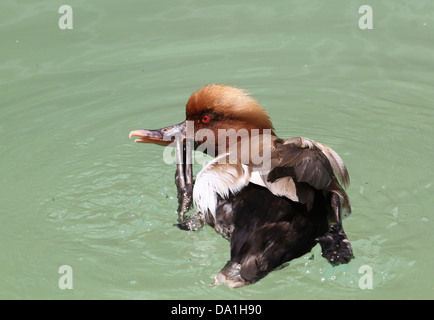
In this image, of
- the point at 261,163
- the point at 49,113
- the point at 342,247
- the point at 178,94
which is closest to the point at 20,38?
the point at 49,113

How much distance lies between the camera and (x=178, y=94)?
729cm

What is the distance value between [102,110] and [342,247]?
11.0 ft

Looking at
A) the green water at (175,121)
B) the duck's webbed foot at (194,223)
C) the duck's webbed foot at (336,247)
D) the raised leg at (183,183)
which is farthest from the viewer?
the raised leg at (183,183)

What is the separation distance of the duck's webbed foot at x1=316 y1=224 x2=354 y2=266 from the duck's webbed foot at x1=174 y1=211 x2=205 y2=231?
0.90m

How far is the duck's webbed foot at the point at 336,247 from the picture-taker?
4.40m

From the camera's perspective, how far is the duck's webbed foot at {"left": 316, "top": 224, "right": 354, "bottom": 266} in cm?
440

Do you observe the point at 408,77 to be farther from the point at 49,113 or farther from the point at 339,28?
the point at 49,113

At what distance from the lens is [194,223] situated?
5.05m

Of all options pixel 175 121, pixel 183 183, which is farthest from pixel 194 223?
pixel 175 121

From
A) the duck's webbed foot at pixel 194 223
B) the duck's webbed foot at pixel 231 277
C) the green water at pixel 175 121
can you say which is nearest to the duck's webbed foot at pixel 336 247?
the green water at pixel 175 121

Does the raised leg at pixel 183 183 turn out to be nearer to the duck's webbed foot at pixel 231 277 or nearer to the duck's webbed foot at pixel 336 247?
the duck's webbed foot at pixel 231 277

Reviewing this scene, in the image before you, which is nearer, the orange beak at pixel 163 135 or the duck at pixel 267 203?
the duck at pixel 267 203

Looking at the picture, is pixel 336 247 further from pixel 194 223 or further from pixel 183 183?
pixel 183 183

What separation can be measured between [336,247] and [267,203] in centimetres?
49
